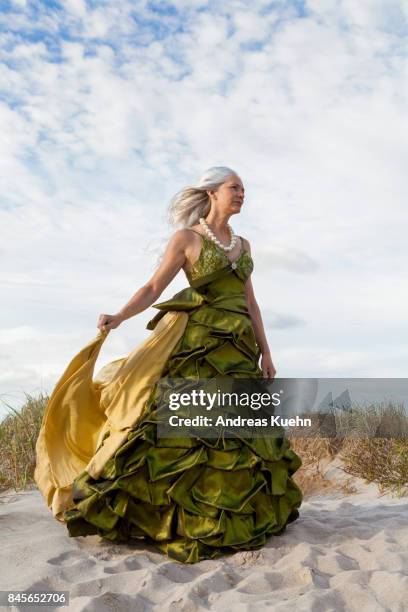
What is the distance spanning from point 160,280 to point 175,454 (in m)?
1.23

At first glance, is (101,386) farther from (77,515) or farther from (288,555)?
(288,555)

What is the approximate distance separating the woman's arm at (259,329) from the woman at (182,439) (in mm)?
16

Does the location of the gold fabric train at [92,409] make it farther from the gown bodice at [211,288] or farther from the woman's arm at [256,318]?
the woman's arm at [256,318]

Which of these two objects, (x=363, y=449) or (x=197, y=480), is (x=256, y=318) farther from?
(x=363, y=449)

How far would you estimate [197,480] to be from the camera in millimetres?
4090

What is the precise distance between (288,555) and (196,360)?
4.49 ft

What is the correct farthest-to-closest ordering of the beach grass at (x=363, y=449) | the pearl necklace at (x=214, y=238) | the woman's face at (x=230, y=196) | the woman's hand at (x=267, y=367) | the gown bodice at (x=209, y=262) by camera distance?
the beach grass at (x=363, y=449), the woman's hand at (x=267, y=367), the woman's face at (x=230, y=196), the pearl necklace at (x=214, y=238), the gown bodice at (x=209, y=262)

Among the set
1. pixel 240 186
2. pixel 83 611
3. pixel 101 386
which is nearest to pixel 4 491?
pixel 101 386

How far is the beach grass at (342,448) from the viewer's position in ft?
22.1

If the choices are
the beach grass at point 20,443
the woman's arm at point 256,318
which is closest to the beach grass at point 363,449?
the woman's arm at point 256,318

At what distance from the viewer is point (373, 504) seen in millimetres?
5988

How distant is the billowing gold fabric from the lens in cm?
406

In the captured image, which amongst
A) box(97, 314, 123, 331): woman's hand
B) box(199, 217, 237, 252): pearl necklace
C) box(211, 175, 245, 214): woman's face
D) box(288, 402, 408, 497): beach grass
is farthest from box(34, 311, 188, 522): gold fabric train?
box(288, 402, 408, 497): beach grass

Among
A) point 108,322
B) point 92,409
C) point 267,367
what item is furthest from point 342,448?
point 108,322
